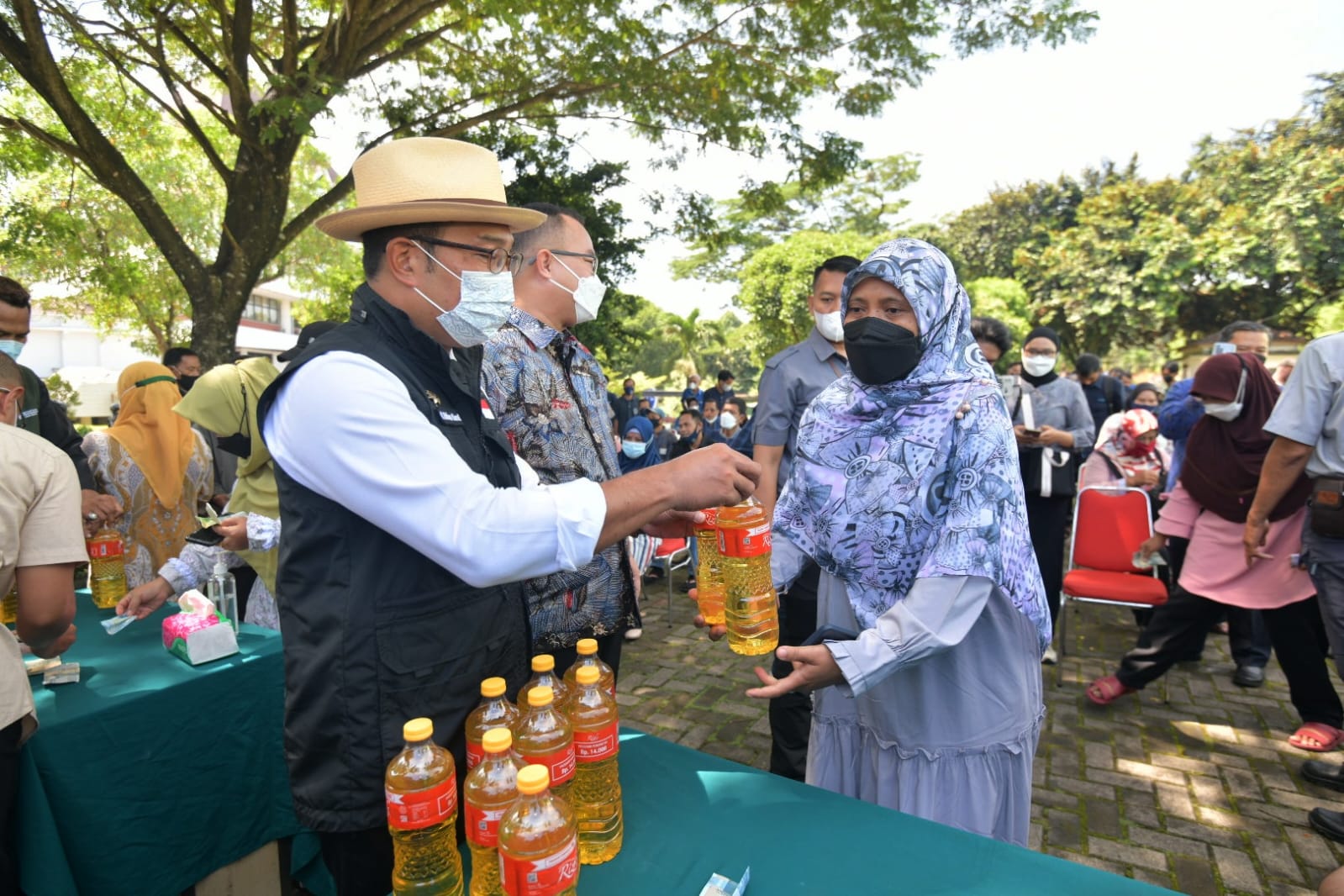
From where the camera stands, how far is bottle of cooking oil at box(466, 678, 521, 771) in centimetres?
142

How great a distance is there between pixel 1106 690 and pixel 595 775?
424cm

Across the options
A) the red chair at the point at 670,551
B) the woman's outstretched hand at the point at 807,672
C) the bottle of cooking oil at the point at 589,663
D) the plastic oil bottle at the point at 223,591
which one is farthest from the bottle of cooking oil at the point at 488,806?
the red chair at the point at 670,551

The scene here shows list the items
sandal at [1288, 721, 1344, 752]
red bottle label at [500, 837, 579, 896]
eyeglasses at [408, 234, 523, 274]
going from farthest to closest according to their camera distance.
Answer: sandal at [1288, 721, 1344, 752], eyeglasses at [408, 234, 523, 274], red bottle label at [500, 837, 579, 896]

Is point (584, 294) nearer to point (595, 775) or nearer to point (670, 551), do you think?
point (595, 775)

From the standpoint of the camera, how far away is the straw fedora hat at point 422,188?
1629 mm

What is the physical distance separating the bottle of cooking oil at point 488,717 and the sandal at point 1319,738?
181 inches

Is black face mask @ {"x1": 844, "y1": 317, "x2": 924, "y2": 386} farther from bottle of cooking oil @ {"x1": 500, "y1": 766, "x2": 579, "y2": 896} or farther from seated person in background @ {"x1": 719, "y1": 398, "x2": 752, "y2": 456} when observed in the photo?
seated person in background @ {"x1": 719, "y1": 398, "x2": 752, "y2": 456}

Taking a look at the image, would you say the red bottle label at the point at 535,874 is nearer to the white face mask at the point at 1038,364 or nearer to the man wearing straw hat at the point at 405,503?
the man wearing straw hat at the point at 405,503

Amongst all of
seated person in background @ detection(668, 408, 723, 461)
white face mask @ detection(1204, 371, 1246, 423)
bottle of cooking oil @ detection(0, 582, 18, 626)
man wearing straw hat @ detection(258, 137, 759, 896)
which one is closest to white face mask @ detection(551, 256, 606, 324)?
man wearing straw hat @ detection(258, 137, 759, 896)

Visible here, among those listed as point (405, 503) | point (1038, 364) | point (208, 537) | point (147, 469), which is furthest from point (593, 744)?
point (1038, 364)

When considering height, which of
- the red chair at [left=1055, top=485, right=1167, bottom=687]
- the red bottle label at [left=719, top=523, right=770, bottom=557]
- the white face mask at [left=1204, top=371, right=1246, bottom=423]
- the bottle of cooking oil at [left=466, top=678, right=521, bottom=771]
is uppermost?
the white face mask at [left=1204, top=371, right=1246, bottom=423]

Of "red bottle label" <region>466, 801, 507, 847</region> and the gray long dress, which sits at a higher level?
"red bottle label" <region>466, 801, 507, 847</region>

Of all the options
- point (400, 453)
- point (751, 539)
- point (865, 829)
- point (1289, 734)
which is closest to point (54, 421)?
point (400, 453)

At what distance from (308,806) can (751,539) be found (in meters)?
1.23
